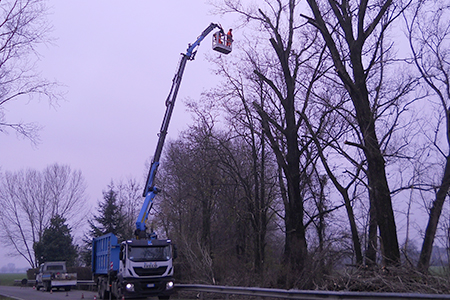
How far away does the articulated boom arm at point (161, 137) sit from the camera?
21.1 m

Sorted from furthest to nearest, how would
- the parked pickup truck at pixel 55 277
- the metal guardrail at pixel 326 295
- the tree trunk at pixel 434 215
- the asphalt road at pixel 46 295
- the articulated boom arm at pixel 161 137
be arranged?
the parked pickup truck at pixel 55 277 → the asphalt road at pixel 46 295 → the articulated boom arm at pixel 161 137 → the tree trunk at pixel 434 215 → the metal guardrail at pixel 326 295

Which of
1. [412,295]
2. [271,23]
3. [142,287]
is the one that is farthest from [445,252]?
[271,23]

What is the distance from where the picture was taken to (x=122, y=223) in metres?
48.8

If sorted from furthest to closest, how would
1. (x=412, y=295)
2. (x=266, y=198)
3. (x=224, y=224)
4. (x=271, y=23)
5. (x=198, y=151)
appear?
(x=224, y=224) < (x=266, y=198) < (x=198, y=151) < (x=271, y=23) < (x=412, y=295)

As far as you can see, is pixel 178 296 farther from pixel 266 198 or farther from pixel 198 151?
pixel 266 198

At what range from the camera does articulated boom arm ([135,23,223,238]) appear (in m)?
21.1

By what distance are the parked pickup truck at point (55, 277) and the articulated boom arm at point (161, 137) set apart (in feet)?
56.3

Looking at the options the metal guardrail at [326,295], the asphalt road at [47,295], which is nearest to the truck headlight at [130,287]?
the asphalt road at [47,295]

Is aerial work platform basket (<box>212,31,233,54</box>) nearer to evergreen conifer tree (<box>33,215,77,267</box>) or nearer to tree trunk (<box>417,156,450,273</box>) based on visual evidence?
tree trunk (<box>417,156,450,273</box>)

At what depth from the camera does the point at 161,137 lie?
2252 centimetres

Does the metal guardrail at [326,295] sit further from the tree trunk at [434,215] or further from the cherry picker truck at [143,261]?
the tree trunk at [434,215]

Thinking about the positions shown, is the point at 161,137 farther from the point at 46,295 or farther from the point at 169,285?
the point at 46,295

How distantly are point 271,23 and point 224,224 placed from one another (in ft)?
64.7

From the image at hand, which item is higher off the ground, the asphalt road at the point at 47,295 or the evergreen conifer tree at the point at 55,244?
the evergreen conifer tree at the point at 55,244
